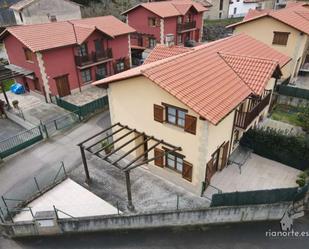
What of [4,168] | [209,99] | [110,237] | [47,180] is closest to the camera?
[209,99]

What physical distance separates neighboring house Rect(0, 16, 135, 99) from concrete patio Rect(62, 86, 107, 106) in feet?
2.15

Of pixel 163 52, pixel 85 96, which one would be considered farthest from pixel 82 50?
pixel 163 52

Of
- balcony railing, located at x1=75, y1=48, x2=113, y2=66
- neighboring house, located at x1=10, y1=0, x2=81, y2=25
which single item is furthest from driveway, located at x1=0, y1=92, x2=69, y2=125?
neighboring house, located at x1=10, y1=0, x2=81, y2=25

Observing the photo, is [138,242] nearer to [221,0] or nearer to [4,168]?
[4,168]

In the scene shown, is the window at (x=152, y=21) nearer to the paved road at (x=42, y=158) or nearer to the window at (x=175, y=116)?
the paved road at (x=42, y=158)

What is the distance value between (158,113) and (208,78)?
346 centimetres

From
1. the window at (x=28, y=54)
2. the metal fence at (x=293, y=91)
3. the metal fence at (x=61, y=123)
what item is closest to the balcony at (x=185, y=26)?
the metal fence at (x=293, y=91)

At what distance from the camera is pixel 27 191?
1627cm

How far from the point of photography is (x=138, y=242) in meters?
13.8

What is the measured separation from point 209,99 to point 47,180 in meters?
11.8

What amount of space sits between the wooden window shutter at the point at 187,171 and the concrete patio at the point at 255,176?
2.13 m

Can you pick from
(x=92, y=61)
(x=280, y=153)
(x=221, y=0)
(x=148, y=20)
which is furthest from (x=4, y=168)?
(x=221, y=0)

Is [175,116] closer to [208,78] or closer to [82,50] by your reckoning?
[208,78]

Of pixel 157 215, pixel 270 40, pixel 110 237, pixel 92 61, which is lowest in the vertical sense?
pixel 110 237
